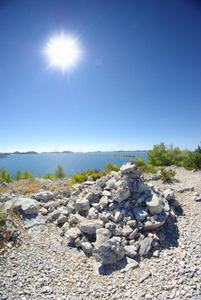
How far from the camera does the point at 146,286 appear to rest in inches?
173

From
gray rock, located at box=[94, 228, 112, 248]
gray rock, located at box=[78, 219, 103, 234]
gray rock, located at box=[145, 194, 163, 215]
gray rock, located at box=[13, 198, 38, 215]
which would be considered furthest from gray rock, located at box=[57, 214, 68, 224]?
gray rock, located at box=[145, 194, 163, 215]

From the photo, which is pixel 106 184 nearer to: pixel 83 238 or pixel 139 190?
pixel 139 190

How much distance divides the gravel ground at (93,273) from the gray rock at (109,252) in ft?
0.84

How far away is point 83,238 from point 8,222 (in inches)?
165

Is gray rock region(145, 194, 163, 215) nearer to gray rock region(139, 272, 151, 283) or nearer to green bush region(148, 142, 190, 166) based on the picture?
gray rock region(139, 272, 151, 283)

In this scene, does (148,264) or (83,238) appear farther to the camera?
(83,238)

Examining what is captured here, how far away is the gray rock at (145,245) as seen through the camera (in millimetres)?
5711

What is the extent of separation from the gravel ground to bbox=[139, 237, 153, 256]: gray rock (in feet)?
0.88

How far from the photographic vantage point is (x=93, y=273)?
199 inches

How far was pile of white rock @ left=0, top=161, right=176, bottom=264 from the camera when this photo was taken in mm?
5805

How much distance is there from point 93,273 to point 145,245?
8.03 feet

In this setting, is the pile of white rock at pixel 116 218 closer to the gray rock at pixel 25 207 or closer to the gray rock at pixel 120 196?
the gray rock at pixel 120 196

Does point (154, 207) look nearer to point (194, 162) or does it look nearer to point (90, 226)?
point (90, 226)

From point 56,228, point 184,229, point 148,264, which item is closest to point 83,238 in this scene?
point 56,228
